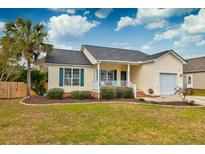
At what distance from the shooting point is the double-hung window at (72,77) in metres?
15.2

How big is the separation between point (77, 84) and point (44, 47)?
4430 mm

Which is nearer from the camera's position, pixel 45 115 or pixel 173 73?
pixel 45 115

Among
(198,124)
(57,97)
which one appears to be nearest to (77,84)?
(57,97)

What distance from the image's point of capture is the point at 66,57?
1630cm

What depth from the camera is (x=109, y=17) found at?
42.2 feet

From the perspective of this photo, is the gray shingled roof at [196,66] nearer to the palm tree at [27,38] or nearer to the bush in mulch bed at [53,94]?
the bush in mulch bed at [53,94]

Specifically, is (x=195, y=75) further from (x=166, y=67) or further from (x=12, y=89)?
(x=12, y=89)

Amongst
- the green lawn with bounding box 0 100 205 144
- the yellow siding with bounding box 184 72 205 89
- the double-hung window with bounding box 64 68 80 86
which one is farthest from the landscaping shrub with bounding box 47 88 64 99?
the yellow siding with bounding box 184 72 205 89

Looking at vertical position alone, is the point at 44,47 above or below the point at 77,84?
above

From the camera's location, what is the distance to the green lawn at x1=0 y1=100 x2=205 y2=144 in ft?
16.3

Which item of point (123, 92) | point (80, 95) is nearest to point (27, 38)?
point (80, 95)

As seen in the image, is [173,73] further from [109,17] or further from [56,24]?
[56,24]

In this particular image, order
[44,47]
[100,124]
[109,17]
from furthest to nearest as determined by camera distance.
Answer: [44,47], [109,17], [100,124]
